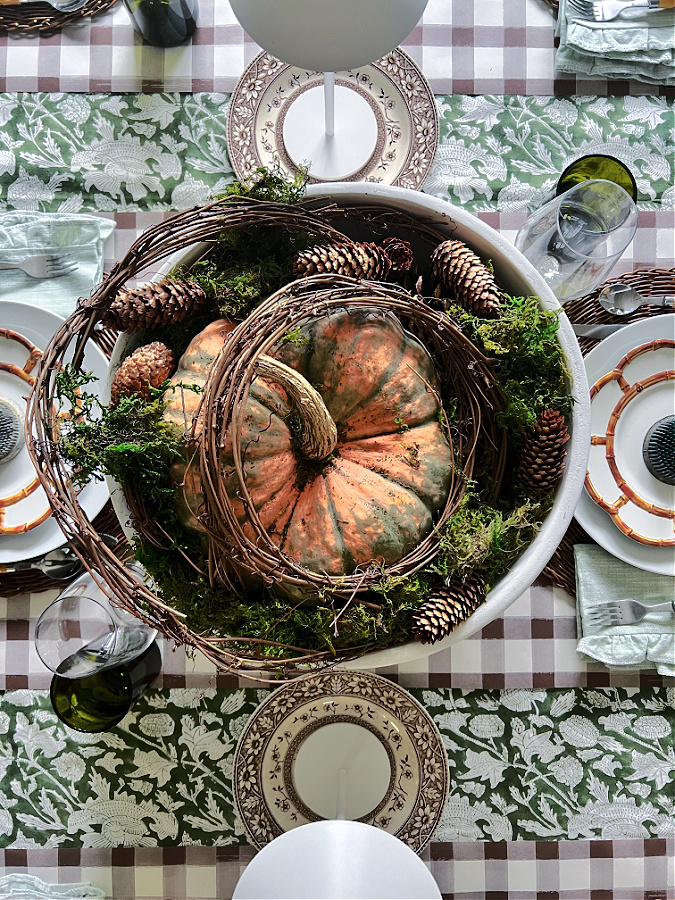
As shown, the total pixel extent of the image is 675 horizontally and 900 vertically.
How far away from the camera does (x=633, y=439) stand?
1.37m

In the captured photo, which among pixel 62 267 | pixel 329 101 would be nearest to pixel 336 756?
pixel 62 267

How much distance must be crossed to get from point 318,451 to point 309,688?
21.7 inches

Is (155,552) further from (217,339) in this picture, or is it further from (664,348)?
(664,348)

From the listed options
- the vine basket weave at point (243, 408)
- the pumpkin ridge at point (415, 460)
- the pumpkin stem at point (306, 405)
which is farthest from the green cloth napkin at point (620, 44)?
the pumpkin stem at point (306, 405)

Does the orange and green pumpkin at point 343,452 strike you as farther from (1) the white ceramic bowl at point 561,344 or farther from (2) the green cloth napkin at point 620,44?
(2) the green cloth napkin at point 620,44

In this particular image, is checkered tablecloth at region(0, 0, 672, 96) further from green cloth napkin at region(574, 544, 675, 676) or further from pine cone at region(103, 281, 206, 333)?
green cloth napkin at region(574, 544, 675, 676)

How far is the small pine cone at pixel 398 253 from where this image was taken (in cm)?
111

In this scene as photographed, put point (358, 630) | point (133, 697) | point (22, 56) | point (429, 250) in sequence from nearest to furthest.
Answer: point (358, 630) < point (429, 250) < point (133, 697) < point (22, 56)

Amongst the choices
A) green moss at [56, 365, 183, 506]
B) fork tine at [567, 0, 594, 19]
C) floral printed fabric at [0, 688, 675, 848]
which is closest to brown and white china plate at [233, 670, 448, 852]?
floral printed fabric at [0, 688, 675, 848]

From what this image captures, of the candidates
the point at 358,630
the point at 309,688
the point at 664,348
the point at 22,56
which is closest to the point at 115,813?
the point at 309,688

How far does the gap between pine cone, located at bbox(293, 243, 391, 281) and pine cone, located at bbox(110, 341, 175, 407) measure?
0.80ft

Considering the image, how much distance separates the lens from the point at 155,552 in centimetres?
108

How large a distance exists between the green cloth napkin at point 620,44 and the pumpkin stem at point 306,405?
96 centimetres

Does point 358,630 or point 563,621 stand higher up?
point 358,630
